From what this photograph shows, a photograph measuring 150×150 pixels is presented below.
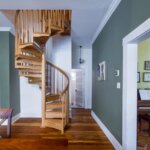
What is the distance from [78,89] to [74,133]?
4.12 metres

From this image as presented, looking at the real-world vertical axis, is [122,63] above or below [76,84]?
above

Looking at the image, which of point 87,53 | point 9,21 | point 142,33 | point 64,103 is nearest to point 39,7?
A: point 9,21

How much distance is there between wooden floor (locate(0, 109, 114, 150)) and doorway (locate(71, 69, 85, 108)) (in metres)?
2.76

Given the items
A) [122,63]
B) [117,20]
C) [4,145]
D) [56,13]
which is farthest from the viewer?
[56,13]

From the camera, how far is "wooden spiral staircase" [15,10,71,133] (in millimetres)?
3887

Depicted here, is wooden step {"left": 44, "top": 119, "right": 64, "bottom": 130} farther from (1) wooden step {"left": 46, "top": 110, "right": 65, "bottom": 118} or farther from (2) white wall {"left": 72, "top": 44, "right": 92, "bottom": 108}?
(2) white wall {"left": 72, "top": 44, "right": 92, "bottom": 108}

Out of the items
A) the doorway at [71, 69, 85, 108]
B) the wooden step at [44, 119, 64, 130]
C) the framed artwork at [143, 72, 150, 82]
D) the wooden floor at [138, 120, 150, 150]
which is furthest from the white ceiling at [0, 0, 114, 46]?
the doorway at [71, 69, 85, 108]

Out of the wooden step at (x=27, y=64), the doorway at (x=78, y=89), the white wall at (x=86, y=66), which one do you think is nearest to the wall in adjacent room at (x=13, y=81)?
the wooden step at (x=27, y=64)

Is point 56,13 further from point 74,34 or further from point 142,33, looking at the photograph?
point 142,33

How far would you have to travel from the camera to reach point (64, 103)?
450 cm

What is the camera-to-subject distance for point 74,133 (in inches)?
164

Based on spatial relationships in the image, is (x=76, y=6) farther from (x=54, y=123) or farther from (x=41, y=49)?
(x=54, y=123)

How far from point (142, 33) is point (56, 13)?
2.56m

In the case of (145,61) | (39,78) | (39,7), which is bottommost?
(39,78)
